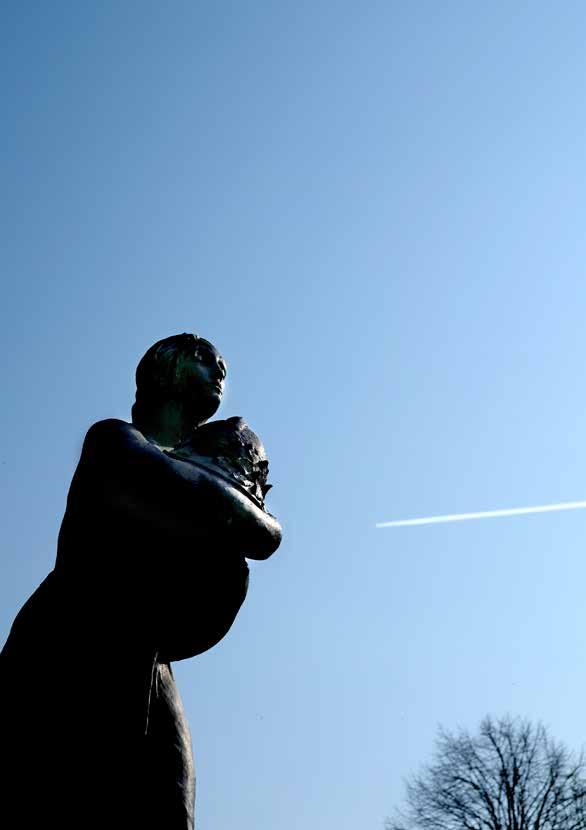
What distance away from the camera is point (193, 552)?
2.93 meters

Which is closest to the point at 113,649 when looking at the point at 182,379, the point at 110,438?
the point at 110,438

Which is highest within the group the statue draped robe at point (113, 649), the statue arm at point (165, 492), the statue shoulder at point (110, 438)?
the statue shoulder at point (110, 438)

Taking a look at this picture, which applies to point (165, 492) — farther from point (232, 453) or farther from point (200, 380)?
point (200, 380)

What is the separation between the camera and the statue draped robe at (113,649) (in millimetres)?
2723

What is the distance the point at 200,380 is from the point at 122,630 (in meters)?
0.99

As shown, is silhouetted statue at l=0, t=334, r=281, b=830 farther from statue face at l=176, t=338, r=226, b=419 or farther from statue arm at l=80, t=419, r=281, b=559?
statue face at l=176, t=338, r=226, b=419

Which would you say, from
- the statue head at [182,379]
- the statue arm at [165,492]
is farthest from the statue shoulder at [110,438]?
the statue head at [182,379]

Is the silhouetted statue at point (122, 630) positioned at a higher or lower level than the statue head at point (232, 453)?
lower

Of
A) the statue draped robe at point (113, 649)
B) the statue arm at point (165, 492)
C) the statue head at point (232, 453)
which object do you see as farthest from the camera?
the statue head at point (232, 453)

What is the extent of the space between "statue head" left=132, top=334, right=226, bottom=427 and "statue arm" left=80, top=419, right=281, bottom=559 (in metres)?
0.47

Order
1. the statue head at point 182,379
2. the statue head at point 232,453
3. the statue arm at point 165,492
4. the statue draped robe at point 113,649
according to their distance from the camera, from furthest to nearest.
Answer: the statue head at point 182,379
the statue head at point 232,453
the statue arm at point 165,492
the statue draped robe at point 113,649

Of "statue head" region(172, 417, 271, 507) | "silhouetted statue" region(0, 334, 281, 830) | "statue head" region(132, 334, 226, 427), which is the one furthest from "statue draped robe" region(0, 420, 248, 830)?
"statue head" region(132, 334, 226, 427)

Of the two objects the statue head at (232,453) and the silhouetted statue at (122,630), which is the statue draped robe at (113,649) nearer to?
the silhouetted statue at (122,630)

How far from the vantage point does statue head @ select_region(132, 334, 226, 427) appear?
3447mm
